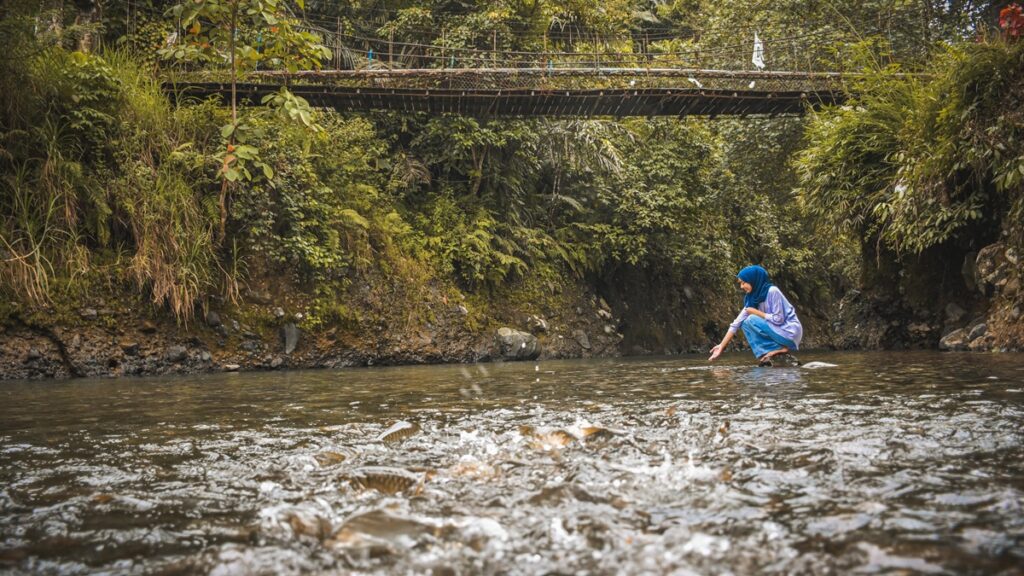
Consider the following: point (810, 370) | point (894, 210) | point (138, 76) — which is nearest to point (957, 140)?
point (894, 210)

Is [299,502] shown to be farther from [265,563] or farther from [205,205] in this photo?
[205,205]

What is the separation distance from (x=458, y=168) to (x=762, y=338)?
32.6ft

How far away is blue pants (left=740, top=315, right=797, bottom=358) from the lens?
8.19 metres

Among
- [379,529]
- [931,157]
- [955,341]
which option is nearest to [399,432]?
[379,529]

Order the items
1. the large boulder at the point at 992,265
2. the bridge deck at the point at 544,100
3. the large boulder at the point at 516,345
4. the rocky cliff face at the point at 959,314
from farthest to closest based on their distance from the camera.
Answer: the large boulder at the point at 516,345 → the bridge deck at the point at 544,100 → the large boulder at the point at 992,265 → the rocky cliff face at the point at 959,314

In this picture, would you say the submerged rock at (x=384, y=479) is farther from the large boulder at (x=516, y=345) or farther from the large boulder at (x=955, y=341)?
the large boulder at (x=516, y=345)

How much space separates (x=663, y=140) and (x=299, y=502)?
18153mm

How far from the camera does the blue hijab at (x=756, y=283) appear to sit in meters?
8.15

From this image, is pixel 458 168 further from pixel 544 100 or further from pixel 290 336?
pixel 290 336

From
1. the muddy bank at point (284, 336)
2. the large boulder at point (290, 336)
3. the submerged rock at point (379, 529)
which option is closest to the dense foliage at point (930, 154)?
the muddy bank at point (284, 336)

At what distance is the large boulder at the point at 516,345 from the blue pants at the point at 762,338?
6.37 metres

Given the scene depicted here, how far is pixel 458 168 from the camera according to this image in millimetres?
16516

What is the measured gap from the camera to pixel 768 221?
69.1 ft

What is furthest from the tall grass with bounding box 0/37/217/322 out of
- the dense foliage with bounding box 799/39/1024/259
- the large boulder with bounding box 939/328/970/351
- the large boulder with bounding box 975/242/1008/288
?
the large boulder with bounding box 939/328/970/351
